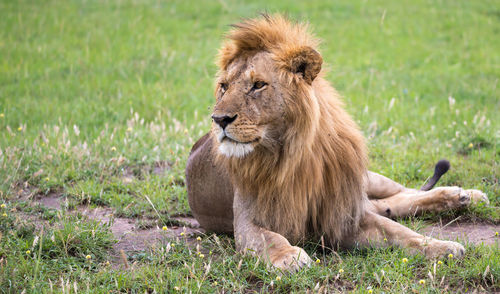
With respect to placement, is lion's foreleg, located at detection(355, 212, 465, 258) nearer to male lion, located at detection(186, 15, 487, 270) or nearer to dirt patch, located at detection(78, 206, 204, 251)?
male lion, located at detection(186, 15, 487, 270)

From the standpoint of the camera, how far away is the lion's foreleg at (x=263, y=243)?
3.42 meters

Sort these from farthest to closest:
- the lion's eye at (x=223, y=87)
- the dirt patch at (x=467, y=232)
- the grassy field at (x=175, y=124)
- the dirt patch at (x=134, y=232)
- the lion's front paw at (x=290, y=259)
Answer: the dirt patch at (x=134, y=232)
the dirt patch at (x=467, y=232)
the lion's eye at (x=223, y=87)
the grassy field at (x=175, y=124)
the lion's front paw at (x=290, y=259)

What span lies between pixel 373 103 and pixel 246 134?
4.63 m

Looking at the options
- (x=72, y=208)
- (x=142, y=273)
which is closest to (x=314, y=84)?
(x=142, y=273)

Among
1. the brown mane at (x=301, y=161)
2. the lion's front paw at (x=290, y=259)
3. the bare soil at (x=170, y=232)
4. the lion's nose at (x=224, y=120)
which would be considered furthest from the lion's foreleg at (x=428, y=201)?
the lion's nose at (x=224, y=120)

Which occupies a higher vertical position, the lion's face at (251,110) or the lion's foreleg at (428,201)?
the lion's face at (251,110)

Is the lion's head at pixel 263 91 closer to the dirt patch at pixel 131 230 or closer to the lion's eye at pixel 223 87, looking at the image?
the lion's eye at pixel 223 87

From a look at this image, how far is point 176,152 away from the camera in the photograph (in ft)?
19.8

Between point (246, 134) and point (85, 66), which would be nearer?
point (246, 134)

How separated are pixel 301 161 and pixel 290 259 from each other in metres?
0.58

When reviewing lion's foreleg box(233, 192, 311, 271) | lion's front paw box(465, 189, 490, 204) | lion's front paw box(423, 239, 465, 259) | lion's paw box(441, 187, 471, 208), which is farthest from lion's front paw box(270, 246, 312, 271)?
lion's front paw box(465, 189, 490, 204)

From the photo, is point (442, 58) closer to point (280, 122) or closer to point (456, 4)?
point (456, 4)

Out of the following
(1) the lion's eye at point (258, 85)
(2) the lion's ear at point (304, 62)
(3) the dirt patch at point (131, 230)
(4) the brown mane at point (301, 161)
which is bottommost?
(3) the dirt patch at point (131, 230)

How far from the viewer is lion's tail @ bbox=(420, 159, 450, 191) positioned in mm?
4828
